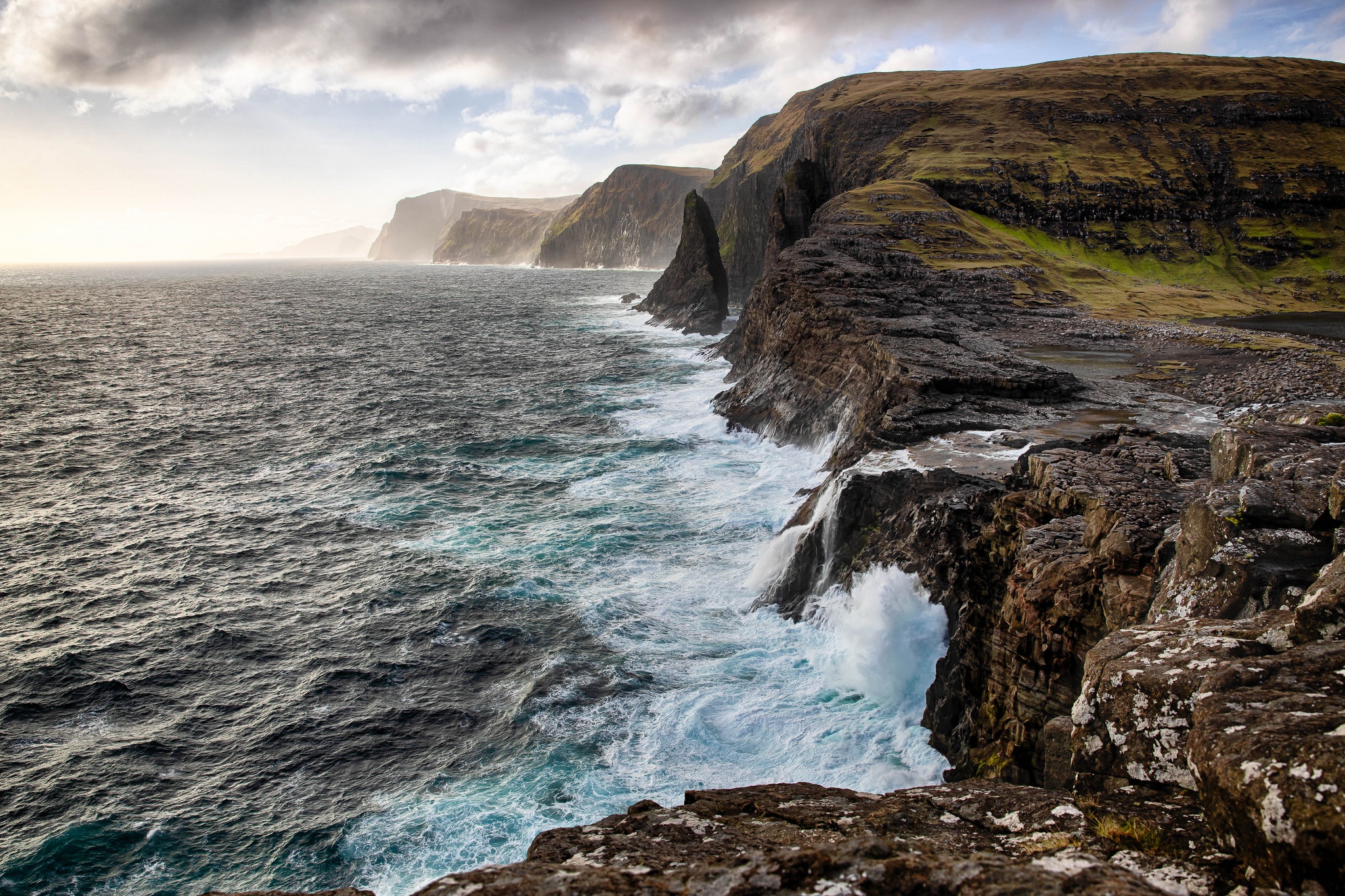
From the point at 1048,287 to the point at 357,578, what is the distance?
50197 millimetres

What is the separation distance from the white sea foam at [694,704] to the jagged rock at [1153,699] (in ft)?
29.8

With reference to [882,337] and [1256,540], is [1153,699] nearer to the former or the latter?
[1256,540]

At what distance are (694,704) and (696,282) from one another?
7549cm

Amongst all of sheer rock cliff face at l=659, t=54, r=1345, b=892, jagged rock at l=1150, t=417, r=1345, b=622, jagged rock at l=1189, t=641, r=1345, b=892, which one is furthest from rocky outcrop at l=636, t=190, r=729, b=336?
jagged rock at l=1189, t=641, r=1345, b=892

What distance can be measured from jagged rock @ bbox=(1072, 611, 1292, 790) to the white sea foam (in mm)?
9074

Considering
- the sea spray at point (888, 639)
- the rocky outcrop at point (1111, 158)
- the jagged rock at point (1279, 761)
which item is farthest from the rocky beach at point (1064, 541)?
the rocky outcrop at point (1111, 158)

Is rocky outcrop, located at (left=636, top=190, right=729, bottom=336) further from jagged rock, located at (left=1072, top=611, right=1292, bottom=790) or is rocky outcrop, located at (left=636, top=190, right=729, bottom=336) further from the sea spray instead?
jagged rock, located at (left=1072, top=611, right=1292, bottom=790)

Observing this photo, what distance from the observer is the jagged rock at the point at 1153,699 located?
646 centimetres

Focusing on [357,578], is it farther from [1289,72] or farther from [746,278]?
[1289,72]

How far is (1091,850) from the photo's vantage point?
567 cm

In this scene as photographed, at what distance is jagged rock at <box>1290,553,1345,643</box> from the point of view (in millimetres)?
6234

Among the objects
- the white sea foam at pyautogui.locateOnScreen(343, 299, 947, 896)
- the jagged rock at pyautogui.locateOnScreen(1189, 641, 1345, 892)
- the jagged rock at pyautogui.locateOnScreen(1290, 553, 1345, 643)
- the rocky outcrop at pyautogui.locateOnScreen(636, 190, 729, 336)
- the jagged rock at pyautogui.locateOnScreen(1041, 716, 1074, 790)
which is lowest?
the white sea foam at pyautogui.locateOnScreen(343, 299, 947, 896)

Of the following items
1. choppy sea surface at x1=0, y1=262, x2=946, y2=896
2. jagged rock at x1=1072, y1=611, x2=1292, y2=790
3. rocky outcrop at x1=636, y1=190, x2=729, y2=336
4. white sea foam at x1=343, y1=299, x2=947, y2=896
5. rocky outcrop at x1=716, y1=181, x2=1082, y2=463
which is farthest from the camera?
rocky outcrop at x1=636, y1=190, x2=729, y2=336

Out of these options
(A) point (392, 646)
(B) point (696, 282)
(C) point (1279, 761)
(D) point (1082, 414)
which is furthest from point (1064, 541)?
(B) point (696, 282)
